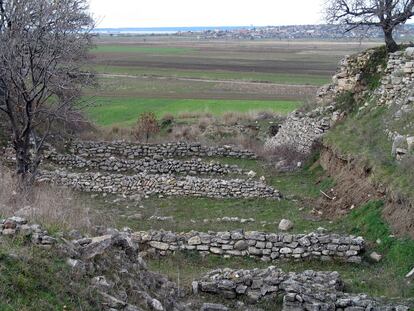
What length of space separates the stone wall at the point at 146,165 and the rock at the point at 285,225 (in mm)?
8063

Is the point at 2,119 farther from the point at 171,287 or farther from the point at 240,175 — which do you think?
the point at 171,287

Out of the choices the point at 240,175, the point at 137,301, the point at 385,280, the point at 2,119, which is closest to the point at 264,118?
the point at 240,175

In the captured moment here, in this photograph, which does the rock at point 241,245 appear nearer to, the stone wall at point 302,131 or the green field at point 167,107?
the stone wall at point 302,131

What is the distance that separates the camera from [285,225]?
16.0 metres

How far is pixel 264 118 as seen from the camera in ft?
115

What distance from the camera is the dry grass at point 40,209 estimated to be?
9.87 m

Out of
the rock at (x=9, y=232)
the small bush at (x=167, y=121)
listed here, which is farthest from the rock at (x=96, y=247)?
the small bush at (x=167, y=121)

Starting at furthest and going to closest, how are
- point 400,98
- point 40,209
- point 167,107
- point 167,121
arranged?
point 167,107, point 167,121, point 400,98, point 40,209

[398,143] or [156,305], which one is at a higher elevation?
[398,143]

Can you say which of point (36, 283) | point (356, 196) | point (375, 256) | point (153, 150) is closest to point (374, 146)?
point (356, 196)

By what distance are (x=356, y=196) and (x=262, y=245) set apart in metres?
5.06

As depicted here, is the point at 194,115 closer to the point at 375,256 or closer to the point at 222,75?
the point at 375,256

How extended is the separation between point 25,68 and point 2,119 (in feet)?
39.4

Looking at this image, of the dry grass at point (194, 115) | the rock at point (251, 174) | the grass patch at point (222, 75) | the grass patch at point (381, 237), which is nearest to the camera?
the grass patch at point (381, 237)
